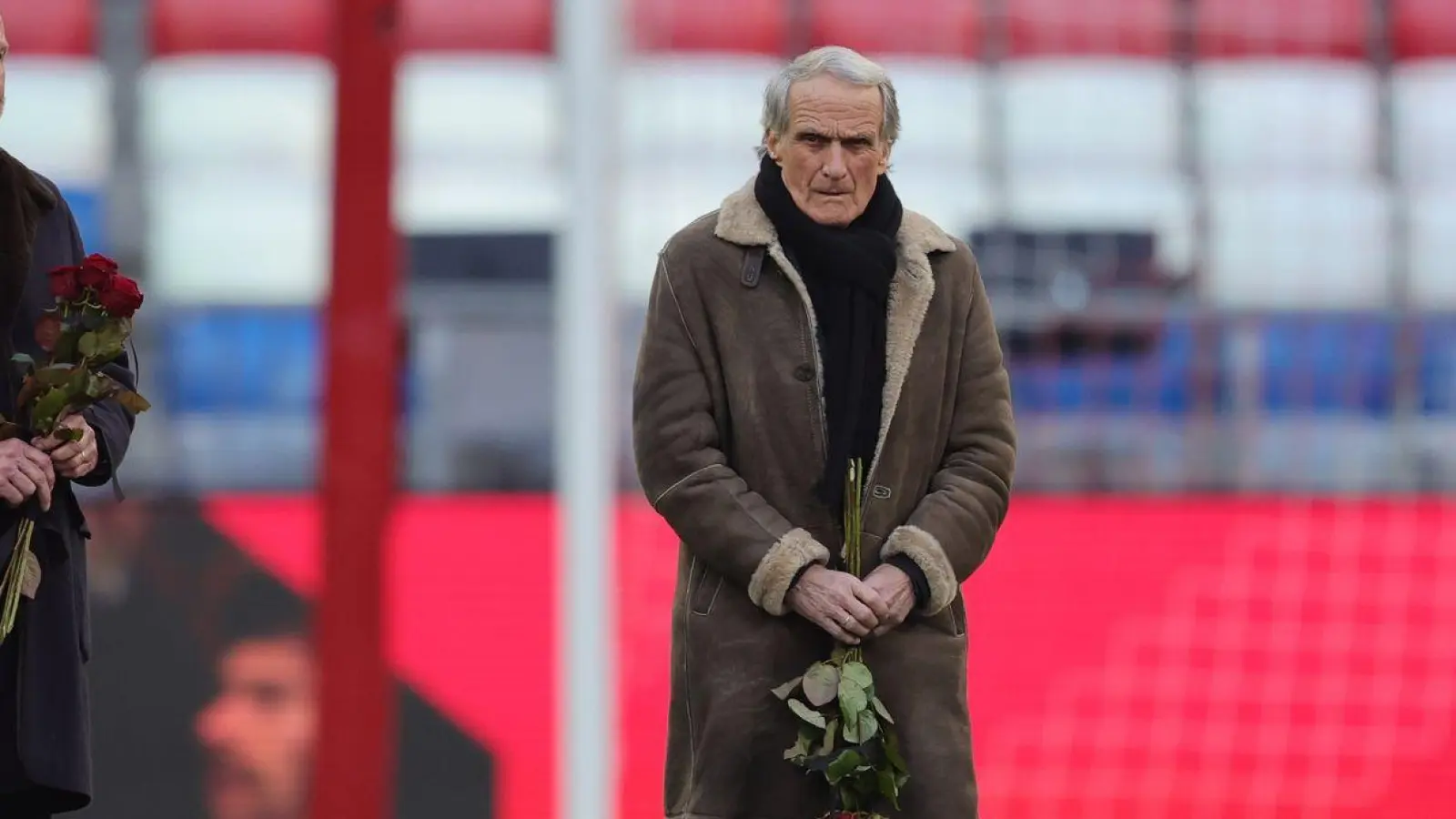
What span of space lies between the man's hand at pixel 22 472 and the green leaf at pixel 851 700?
0.91m

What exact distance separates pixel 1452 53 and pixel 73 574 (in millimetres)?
3864

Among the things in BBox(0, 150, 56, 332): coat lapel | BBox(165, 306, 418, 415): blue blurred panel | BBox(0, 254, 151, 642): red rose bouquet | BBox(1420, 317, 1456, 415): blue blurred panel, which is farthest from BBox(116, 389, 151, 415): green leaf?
BBox(1420, 317, 1456, 415): blue blurred panel

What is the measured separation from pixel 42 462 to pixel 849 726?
0.95m

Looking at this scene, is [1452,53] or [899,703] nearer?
[899,703]

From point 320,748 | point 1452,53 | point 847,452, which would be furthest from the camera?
point 1452,53

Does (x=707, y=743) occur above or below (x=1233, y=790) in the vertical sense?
above

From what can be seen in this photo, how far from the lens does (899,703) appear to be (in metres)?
2.59

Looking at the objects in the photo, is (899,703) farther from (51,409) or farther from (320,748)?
(320,748)

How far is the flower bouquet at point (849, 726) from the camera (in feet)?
8.29

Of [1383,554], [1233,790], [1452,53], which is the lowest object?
[1233,790]

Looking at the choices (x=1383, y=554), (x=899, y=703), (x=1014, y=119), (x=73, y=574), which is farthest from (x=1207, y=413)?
(x=73, y=574)

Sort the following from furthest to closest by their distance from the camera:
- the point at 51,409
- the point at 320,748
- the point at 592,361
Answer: the point at 320,748
the point at 592,361
the point at 51,409

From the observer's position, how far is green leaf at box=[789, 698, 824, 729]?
2543mm

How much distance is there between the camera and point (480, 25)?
5.20 metres
